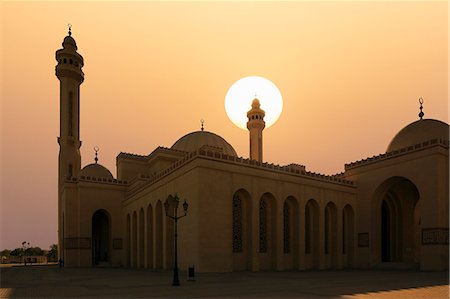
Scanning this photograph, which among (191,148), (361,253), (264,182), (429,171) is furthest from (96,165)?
(429,171)

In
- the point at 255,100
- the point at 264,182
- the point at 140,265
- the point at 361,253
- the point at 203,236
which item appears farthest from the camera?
the point at 255,100

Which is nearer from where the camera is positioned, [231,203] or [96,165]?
[231,203]

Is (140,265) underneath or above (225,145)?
underneath

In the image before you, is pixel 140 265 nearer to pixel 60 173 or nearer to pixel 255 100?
pixel 60 173

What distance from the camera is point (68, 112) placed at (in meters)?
46.0

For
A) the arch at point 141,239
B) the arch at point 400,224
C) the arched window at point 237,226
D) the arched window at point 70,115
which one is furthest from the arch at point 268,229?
the arched window at point 70,115

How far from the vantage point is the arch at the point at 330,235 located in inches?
1323

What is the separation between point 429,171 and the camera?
3022cm

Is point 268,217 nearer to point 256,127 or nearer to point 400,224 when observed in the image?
point 400,224

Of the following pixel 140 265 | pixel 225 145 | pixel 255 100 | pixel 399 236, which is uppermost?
pixel 255 100

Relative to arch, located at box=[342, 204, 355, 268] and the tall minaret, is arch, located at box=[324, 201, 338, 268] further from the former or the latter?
the tall minaret

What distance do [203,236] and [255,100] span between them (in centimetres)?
2656

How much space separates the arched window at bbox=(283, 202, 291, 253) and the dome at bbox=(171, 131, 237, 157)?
13669 mm

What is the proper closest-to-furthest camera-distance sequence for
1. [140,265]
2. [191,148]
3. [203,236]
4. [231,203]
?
[203,236], [231,203], [140,265], [191,148]
